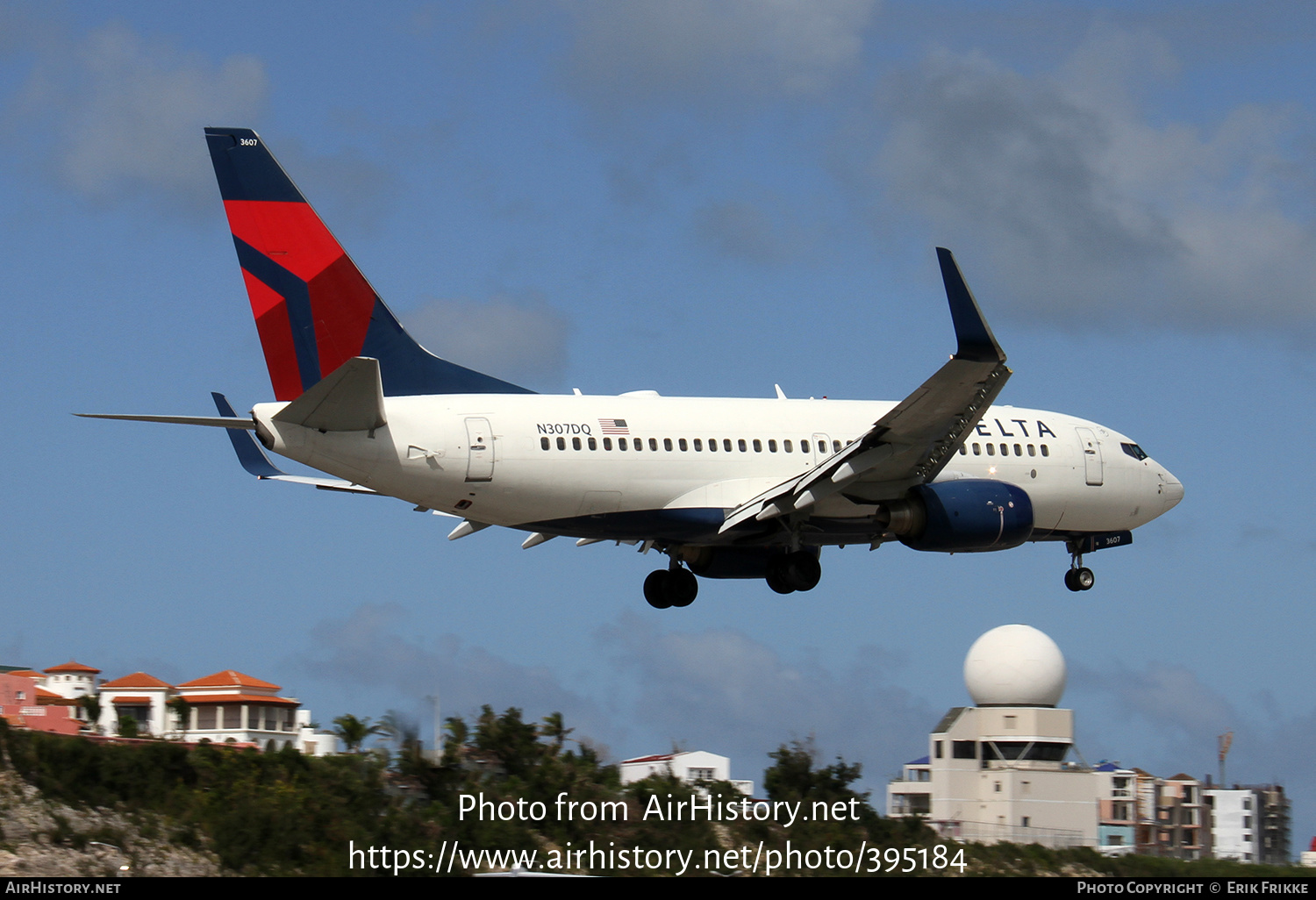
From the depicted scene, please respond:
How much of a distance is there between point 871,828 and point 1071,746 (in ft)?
34.6

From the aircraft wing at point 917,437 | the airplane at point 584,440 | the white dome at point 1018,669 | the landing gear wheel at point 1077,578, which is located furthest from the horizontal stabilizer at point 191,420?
the white dome at point 1018,669

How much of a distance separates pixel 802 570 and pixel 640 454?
549cm

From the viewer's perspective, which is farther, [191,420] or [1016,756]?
[1016,756]

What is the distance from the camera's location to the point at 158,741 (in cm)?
4616

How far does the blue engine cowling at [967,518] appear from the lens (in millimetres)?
33500

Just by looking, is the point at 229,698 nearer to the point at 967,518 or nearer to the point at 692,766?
the point at 692,766

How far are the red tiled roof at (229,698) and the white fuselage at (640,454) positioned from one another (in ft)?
203

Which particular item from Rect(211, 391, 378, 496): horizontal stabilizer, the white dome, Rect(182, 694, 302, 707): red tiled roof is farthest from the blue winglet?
Rect(182, 694, 302, 707): red tiled roof

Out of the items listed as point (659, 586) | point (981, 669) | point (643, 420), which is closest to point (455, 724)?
point (981, 669)

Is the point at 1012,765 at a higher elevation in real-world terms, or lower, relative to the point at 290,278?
lower

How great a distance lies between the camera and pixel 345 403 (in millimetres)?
28891

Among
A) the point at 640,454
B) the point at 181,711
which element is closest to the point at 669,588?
the point at 640,454

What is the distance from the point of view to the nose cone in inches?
1586

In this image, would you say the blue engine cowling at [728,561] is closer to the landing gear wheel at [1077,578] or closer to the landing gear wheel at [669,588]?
the landing gear wheel at [669,588]
